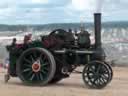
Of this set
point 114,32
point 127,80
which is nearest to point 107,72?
point 127,80

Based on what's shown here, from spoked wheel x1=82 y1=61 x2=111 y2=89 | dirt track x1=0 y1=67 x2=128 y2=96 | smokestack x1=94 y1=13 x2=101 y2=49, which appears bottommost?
dirt track x1=0 y1=67 x2=128 y2=96

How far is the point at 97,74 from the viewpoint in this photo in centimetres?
1500

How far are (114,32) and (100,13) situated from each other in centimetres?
2376

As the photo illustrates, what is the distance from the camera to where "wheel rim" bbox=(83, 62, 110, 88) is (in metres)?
14.9

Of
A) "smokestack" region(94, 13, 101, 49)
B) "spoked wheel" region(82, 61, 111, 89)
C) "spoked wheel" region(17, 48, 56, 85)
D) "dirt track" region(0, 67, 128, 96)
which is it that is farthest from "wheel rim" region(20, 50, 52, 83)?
"smokestack" region(94, 13, 101, 49)

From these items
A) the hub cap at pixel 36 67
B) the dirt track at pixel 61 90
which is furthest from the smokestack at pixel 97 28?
the hub cap at pixel 36 67

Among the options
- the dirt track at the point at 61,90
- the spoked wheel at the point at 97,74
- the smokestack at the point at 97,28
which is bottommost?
the dirt track at the point at 61,90

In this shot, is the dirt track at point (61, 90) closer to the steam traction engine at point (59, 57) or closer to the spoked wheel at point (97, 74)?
the spoked wheel at point (97, 74)

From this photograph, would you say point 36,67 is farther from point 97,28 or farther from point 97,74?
point 97,28

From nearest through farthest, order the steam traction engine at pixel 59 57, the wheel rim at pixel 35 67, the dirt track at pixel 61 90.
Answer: the dirt track at pixel 61 90
the steam traction engine at pixel 59 57
the wheel rim at pixel 35 67

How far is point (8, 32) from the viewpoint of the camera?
44.0 meters

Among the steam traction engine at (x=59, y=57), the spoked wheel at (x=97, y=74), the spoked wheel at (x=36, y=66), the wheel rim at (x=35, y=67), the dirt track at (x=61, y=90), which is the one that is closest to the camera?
the dirt track at (x=61, y=90)

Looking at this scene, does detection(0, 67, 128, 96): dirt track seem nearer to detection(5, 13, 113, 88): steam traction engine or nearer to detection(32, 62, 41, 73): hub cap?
detection(5, 13, 113, 88): steam traction engine

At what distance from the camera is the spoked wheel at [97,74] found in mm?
14916
